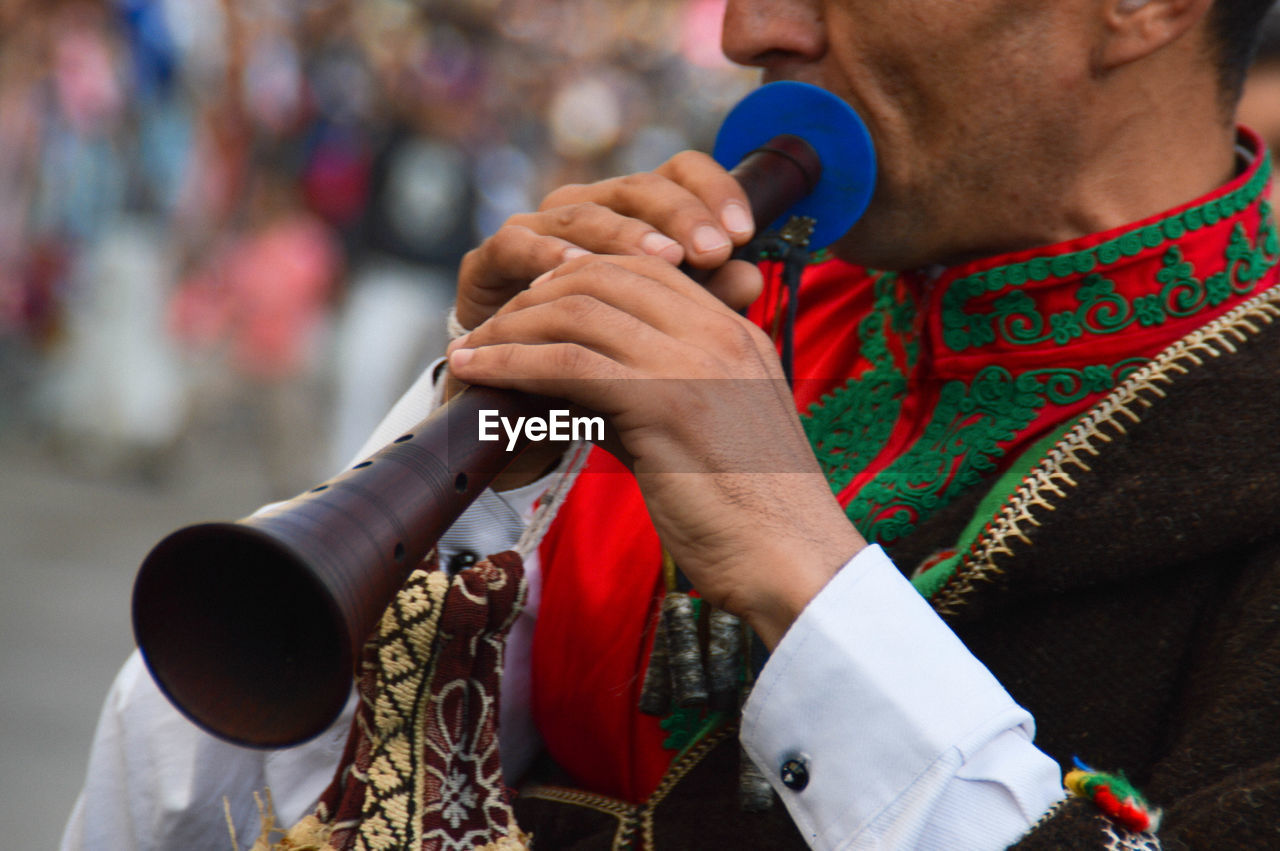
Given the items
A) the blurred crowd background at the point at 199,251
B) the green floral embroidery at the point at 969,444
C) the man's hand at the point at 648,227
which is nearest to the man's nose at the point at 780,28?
the man's hand at the point at 648,227

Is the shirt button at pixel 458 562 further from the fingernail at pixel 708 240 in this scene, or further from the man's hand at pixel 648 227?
the fingernail at pixel 708 240

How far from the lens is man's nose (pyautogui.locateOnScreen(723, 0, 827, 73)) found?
1545 millimetres

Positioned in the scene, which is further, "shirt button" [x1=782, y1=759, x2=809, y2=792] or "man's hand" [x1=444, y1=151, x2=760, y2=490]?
"man's hand" [x1=444, y1=151, x2=760, y2=490]

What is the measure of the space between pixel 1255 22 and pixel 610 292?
101cm

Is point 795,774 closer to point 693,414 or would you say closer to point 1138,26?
point 693,414

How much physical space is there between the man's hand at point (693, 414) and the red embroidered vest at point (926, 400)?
1.13ft

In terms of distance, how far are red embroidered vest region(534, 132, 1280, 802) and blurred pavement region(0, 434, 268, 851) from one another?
2290 mm

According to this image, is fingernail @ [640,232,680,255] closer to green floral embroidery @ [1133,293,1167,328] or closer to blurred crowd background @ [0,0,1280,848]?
green floral embroidery @ [1133,293,1167,328]

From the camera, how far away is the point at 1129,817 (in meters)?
1.15

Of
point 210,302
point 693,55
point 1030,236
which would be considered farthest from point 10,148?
point 693,55

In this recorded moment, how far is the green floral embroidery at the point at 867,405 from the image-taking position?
1.67m

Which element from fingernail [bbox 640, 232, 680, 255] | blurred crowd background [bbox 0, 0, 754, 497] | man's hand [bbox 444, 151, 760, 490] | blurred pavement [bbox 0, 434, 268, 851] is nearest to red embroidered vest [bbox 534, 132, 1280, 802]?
man's hand [bbox 444, 151, 760, 490]

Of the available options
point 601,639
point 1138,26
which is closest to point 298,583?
point 601,639

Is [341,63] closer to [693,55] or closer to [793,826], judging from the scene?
[793,826]
